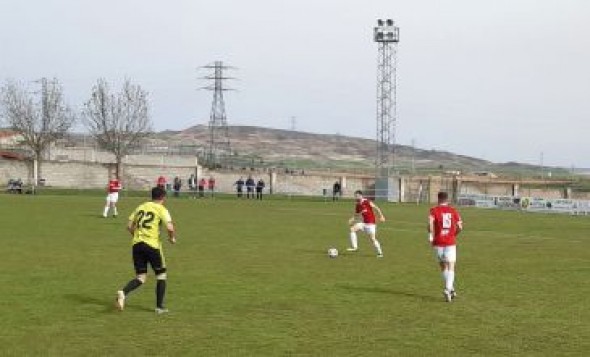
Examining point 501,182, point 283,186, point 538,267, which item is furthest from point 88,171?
point 538,267

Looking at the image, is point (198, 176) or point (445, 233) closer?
point (445, 233)

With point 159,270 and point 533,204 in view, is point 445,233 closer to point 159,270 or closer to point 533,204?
point 159,270

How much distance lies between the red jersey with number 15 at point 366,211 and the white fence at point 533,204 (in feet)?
132

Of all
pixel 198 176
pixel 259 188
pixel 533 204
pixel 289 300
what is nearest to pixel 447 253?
pixel 289 300

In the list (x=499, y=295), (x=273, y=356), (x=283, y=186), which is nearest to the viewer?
(x=273, y=356)

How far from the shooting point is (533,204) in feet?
207

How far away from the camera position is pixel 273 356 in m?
10.3

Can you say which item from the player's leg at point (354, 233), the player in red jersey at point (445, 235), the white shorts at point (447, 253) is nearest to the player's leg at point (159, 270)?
the player in red jersey at point (445, 235)

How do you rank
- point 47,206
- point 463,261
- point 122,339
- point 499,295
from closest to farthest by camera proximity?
point 122,339
point 499,295
point 463,261
point 47,206

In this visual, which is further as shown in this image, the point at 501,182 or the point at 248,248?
the point at 501,182

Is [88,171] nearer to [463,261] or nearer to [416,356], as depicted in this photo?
[463,261]

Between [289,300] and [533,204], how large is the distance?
5193cm

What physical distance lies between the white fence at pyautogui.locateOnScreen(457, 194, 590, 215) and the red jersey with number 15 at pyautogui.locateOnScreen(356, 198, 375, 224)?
132 ft

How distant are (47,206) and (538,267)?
104ft
